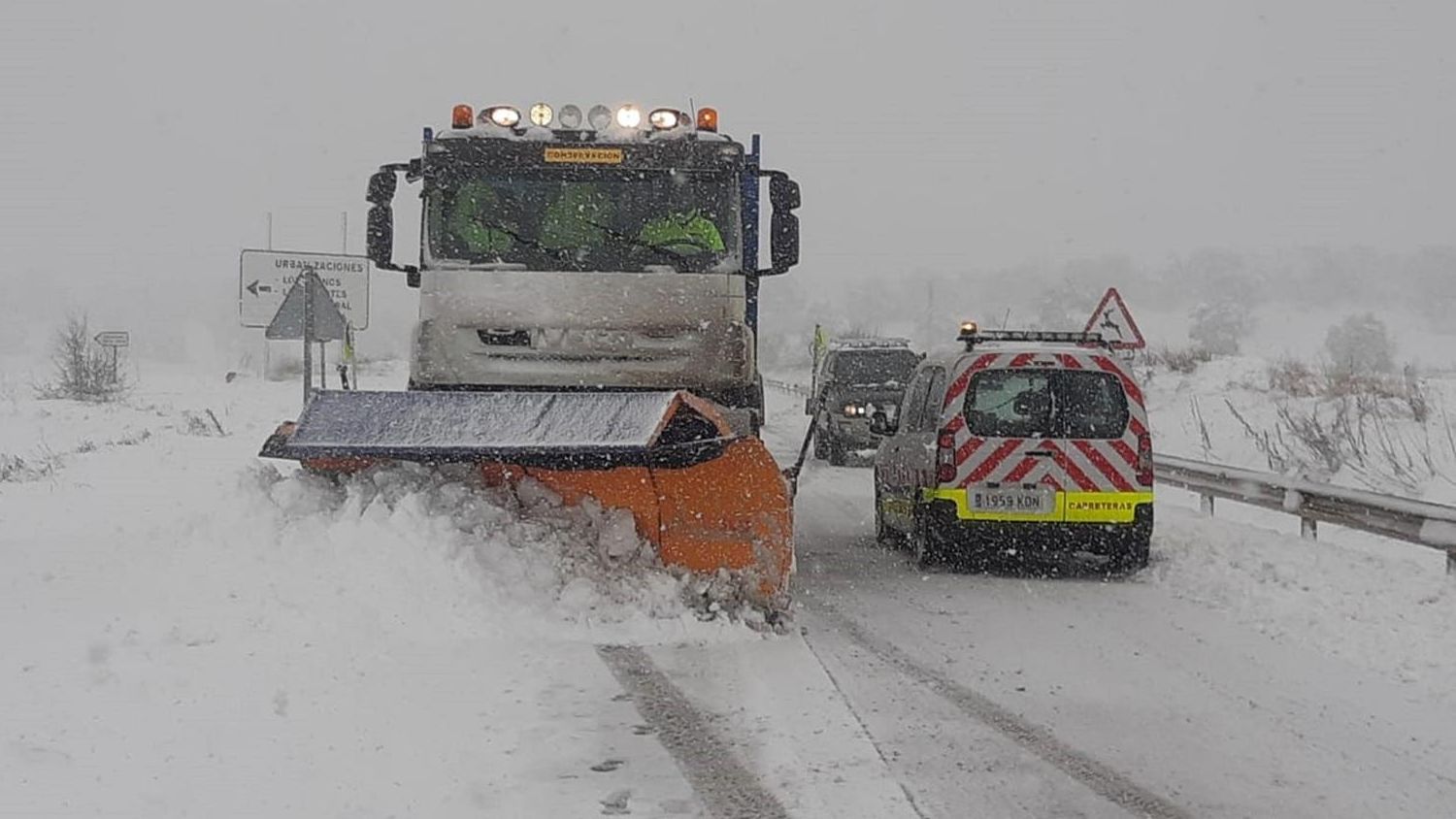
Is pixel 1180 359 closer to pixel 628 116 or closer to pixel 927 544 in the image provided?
pixel 927 544

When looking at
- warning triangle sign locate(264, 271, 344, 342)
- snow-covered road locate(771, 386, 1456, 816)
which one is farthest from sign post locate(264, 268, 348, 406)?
snow-covered road locate(771, 386, 1456, 816)

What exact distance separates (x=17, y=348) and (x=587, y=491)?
120706mm

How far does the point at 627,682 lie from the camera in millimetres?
6281

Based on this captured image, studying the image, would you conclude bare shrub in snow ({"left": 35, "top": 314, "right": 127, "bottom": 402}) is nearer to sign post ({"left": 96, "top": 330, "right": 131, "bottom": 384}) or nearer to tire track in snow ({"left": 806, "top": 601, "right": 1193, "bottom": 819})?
sign post ({"left": 96, "top": 330, "right": 131, "bottom": 384})

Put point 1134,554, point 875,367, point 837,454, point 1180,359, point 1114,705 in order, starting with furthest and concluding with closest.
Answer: point 1180,359 < point 875,367 < point 837,454 < point 1134,554 < point 1114,705

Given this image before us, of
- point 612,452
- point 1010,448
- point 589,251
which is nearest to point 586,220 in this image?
point 589,251

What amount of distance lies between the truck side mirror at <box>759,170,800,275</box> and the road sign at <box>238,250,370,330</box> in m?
15.5

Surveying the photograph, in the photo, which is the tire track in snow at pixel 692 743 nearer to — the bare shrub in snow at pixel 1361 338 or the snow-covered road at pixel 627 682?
the snow-covered road at pixel 627 682

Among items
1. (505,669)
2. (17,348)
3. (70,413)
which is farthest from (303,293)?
(17,348)

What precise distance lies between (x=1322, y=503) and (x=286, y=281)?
66.5 ft

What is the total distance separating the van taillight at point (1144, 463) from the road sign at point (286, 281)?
17153 millimetres

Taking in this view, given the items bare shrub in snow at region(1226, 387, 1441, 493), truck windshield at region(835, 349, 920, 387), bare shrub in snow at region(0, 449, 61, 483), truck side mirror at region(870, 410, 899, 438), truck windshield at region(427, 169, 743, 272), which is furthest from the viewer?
truck windshield at region(835, 349, 920, 387)

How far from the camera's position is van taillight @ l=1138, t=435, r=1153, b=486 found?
9969mm

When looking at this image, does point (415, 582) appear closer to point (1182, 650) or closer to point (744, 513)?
point (744, 513)
